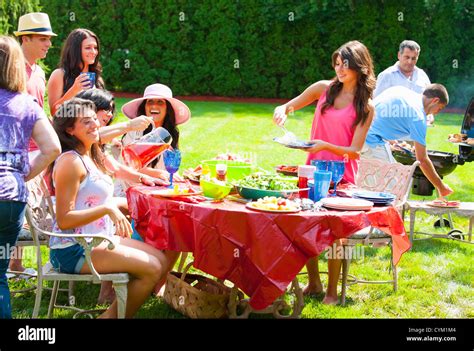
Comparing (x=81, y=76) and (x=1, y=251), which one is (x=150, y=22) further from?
(x=1, y=251)

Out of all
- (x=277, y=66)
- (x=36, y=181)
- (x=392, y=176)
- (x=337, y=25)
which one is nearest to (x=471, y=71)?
(x=337, y=25)

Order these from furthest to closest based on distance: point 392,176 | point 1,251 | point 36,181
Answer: point 392,176 → point 36,181 → point 1,251

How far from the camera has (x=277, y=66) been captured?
1766 centimetres

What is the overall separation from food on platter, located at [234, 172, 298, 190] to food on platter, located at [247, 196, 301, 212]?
0.55 feet

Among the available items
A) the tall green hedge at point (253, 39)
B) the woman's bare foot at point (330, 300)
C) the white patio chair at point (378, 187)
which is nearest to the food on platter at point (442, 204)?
the white patio chair at point (378, 187)

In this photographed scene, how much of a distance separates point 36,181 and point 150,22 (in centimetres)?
1341

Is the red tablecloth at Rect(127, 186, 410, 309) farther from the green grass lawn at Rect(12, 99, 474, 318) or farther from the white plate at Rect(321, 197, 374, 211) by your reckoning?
the green grass lawn at Rect(12, 99, 474, 318)

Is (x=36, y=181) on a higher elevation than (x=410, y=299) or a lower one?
higher

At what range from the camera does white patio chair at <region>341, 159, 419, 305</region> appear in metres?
4.88

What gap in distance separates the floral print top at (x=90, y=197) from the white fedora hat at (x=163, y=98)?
113 centimetres

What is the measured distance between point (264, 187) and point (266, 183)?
35mm

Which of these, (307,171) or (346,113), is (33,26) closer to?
(346,113)

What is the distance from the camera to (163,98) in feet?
16.5

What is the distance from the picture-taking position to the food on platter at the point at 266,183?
412cm
